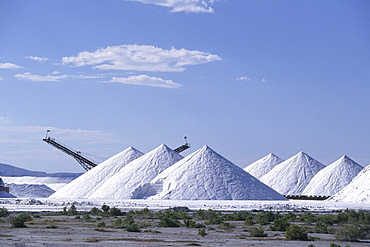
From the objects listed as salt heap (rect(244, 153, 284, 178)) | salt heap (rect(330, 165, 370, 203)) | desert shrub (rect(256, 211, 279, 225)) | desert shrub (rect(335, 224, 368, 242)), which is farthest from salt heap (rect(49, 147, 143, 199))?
desert shrub (rect(335, 224, 368, 242))

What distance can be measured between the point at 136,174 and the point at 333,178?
2710cm

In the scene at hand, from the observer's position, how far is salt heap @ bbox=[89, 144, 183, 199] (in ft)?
158

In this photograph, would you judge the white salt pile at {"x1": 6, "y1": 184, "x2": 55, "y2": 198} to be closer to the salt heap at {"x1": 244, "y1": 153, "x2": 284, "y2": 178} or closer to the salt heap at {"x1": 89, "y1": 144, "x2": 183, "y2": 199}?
the salt heap at {"x1": 89, "y1": 144, "x2": 183, "y2": 199}

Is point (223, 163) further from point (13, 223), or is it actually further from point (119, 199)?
point (13, 223)

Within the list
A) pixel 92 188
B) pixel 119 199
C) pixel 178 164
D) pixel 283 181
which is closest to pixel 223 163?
pixel 178 164

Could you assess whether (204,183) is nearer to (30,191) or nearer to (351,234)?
(30,191)

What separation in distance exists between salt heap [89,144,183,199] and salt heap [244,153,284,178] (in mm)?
27263

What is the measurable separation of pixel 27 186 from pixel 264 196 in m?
30.4

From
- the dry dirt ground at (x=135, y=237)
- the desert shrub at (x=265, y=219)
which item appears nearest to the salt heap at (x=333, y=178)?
the desert shrub at (x=265, y=219)

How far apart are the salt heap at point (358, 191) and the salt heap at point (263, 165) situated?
28.7 metres

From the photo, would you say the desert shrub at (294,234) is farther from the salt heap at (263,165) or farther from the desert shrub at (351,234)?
the salt heap at (263,165)

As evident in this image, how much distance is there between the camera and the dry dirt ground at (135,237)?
17.0 m

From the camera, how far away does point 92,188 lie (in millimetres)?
52594

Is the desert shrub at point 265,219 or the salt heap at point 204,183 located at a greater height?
the salt heap at point 204,183
